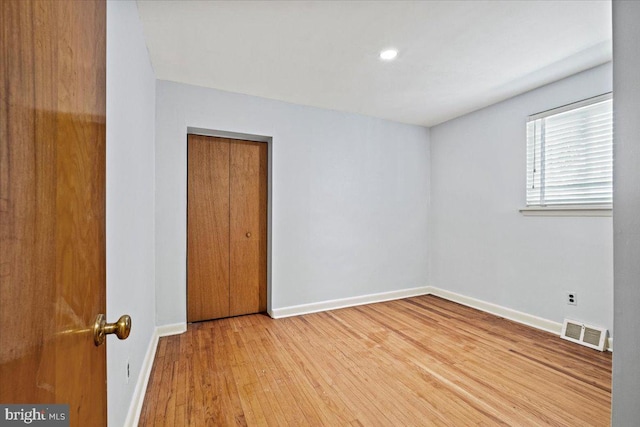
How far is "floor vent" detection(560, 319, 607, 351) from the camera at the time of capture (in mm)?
2512

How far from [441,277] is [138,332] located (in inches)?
146

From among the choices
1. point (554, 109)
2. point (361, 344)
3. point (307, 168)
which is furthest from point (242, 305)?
point (554, 109)

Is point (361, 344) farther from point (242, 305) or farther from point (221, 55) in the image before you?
point (221, 55)

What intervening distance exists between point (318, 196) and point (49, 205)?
3153mm

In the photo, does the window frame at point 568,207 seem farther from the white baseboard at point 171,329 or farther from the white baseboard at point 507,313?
the white baseboard at point 171,329

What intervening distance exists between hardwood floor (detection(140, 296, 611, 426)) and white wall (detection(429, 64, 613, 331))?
1.41 ft

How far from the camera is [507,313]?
3.28 metres

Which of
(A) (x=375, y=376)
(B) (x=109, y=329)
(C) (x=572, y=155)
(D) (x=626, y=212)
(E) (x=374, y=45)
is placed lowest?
(A) (x=375, y=376)

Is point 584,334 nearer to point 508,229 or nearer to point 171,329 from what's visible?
point 508,229

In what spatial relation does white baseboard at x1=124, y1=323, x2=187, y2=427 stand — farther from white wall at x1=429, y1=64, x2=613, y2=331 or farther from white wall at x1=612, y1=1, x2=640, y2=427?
white wall at x1=429, y1=64, x2=613, y2=331

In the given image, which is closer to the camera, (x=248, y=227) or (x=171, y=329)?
(x=171, y=329)

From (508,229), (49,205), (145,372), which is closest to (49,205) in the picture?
(49,205)

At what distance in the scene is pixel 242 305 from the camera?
3369 mm
